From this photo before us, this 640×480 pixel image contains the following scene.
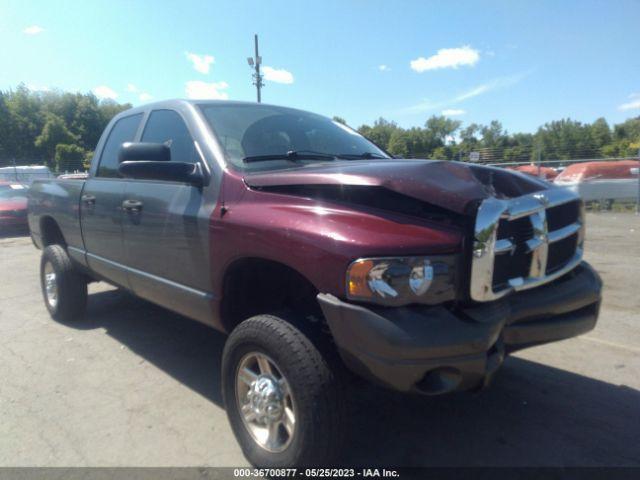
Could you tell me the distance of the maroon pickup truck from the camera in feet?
6.19

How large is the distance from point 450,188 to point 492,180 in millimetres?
375

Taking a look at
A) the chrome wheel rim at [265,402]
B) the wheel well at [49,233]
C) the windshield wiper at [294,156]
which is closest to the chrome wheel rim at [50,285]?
the wheel well at [49,233]

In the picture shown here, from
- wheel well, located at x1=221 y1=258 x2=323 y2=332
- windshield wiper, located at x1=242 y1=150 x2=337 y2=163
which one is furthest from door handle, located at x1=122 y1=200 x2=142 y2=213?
wheel well, located at x1=221 y1=258 x2=323 y2=332

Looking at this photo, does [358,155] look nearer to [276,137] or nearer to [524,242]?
[276,137]

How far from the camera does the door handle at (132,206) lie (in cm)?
323

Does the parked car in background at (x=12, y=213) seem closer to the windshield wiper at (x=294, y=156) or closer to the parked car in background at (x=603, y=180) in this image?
the windshield wiper at (x=294, y=156)

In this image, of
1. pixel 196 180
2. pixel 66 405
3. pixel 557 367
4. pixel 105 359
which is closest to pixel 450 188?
pixel 196 180

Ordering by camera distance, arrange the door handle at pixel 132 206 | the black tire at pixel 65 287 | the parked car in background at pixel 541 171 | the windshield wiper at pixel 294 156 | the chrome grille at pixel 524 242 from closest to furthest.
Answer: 1. the chrome grille at pixel 524 242
2. the windshield wiper at pixel 294 156
3. the door handle at pixel 132 206
4. the black tire at pixel 65 287
5. the parked car in background at pixel 541 171

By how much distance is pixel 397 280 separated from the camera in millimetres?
1868

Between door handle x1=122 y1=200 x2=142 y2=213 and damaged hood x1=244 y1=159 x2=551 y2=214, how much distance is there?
1074 mm

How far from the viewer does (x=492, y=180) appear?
2.31 metres

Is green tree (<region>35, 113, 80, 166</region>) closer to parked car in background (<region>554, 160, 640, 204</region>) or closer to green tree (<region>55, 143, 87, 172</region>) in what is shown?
green tree (<region>55, 143, 87, 172</region>)

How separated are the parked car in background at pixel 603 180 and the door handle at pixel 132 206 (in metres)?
12.7

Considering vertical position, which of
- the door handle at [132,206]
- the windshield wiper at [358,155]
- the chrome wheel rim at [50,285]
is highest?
the windshield wiper at [358,155]
